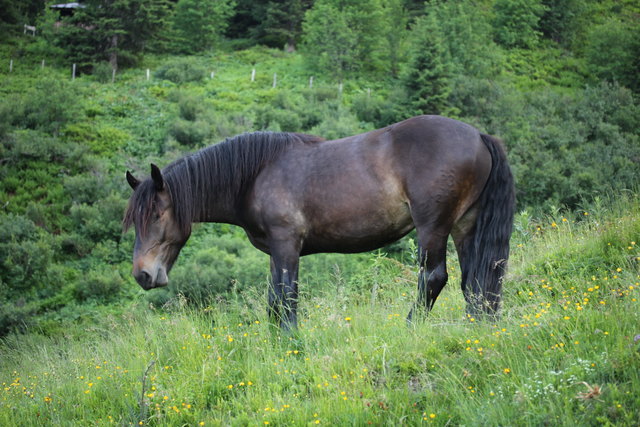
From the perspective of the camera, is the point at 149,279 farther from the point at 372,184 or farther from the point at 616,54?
the point at 616,54

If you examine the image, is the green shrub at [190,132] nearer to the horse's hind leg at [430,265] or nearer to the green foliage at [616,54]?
the horse's hind leg at [430,265]

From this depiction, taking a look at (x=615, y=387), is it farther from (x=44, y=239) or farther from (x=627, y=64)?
(x=627, y=64)

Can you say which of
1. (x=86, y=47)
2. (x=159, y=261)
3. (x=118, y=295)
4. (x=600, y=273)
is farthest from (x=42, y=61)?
(x=600, y=273)

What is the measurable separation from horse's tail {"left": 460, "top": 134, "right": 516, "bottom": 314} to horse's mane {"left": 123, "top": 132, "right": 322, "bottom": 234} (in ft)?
6.15

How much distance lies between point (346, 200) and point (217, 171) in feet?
4.61

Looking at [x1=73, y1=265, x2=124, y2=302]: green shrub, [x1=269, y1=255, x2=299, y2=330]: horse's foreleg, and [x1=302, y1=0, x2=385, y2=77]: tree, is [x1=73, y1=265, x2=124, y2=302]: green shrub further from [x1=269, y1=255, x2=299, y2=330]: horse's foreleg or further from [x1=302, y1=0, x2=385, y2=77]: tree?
[x1=302, y1=0, x2=385, y2=77]: tree

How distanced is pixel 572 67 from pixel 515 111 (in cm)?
1768

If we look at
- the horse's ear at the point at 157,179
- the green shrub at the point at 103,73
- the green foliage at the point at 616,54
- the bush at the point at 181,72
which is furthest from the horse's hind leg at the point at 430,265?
the green foliage at the point at 616,54

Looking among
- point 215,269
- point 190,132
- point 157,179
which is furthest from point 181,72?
point 157,179

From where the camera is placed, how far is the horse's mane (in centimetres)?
508

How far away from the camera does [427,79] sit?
1089 inches

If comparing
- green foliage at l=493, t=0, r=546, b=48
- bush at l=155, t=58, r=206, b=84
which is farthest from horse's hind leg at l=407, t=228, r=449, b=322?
green foliage at l=493, t=0, r=546, b=48

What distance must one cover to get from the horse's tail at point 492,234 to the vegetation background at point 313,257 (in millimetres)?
317

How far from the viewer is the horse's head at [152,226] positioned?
486cm
